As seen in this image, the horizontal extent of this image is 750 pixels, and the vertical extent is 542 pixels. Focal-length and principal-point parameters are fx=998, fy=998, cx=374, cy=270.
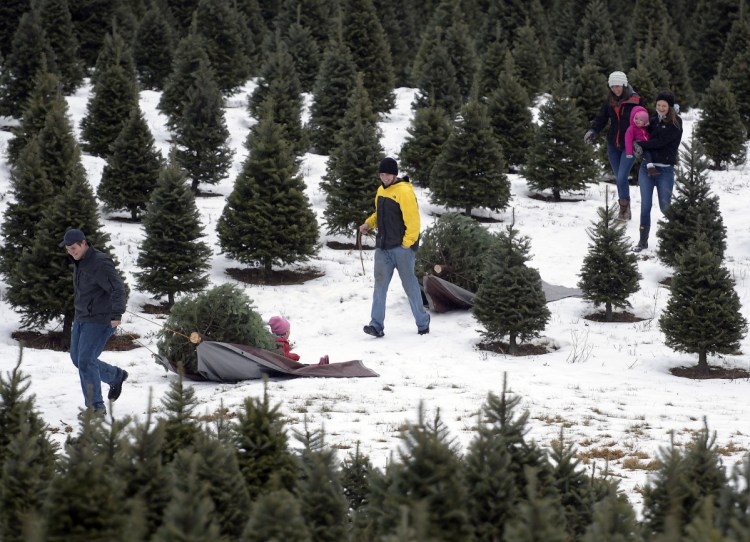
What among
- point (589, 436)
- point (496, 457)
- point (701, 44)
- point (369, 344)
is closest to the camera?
point (496, 457)

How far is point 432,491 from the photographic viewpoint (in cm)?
505

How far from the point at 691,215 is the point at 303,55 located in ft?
57.4

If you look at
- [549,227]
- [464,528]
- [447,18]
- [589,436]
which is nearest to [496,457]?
[464,528]

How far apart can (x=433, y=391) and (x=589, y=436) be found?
2166mm

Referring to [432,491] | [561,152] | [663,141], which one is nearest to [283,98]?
[561,152]

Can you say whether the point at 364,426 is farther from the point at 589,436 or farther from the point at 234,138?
the point at 234,138

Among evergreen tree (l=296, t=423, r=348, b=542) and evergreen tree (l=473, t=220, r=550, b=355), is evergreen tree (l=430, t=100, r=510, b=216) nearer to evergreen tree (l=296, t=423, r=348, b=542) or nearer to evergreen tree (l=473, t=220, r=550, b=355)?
evergreen tree (l=473, t=220, r=550, b=355)

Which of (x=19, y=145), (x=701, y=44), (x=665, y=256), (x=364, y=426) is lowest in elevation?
(x=364, y=426)

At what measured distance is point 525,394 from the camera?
412 inches

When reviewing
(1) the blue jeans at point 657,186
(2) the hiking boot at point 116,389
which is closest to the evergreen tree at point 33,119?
(2) the hiking boot at point 116,389

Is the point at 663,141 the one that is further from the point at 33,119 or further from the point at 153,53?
the point at 153,53

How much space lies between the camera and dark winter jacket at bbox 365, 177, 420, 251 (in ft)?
42.3

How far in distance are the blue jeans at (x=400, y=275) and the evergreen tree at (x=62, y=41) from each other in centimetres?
1767

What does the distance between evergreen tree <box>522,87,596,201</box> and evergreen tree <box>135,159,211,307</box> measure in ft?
26.6
